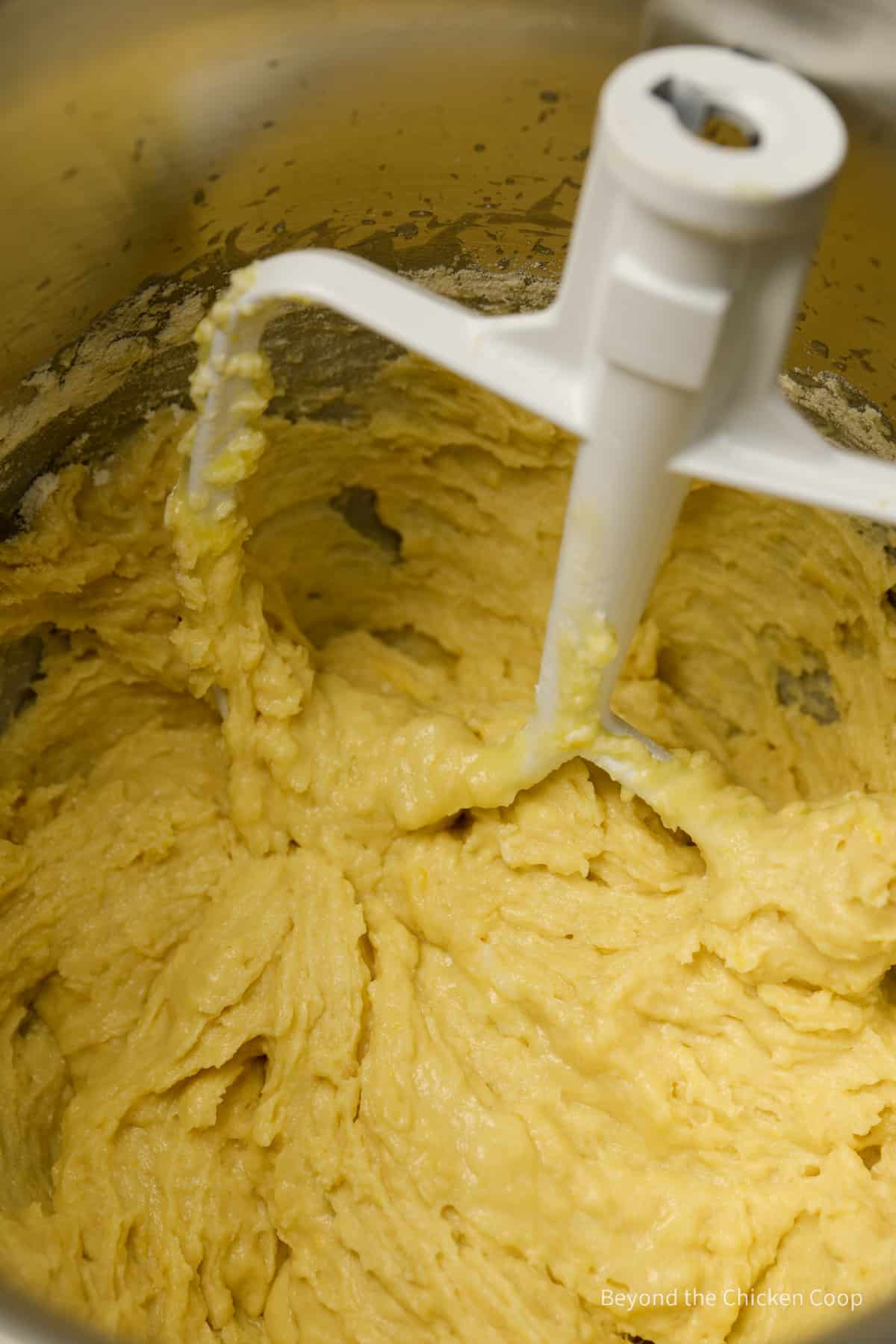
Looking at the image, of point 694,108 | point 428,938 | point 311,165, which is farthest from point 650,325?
point 428,938

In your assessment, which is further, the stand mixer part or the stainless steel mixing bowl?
the stainless steel mixing bowl

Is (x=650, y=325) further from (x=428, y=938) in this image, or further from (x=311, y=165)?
(x=428, y=938)

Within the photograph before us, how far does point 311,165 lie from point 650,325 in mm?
753

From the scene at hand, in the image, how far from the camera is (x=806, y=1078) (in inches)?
57.6

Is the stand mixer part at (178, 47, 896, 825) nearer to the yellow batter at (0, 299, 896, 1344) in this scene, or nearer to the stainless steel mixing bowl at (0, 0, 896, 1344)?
the stainless steel mixing bowl at (0, 0, 896, 1344)

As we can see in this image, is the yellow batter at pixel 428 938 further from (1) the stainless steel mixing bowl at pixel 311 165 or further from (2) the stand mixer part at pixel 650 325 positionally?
(2) the stand mixer part at pixel 650 325

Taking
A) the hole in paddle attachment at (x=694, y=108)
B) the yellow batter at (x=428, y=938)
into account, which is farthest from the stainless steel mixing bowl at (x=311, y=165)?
the hole in paddle attachment at (x=694, y=108)

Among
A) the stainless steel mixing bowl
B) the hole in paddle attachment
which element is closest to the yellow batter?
the stainless steel mixing bowl

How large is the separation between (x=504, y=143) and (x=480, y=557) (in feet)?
2.11

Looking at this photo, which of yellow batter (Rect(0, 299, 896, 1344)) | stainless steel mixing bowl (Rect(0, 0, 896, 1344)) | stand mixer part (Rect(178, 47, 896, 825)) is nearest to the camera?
stand mixer part (Rect(178, 47, 896, 825))

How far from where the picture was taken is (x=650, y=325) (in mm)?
966

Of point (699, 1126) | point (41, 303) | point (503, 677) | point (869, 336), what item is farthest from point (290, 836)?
point (869, 336)

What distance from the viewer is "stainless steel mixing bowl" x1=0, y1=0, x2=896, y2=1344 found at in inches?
52.2

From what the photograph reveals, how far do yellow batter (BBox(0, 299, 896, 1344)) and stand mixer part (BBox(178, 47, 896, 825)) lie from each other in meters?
0.35
